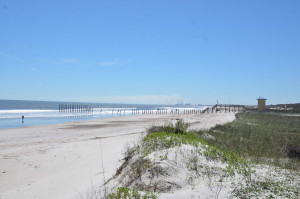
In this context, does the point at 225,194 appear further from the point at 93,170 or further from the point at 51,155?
the point at 51,155

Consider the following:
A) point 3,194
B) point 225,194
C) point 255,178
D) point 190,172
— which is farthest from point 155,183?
point 3,194

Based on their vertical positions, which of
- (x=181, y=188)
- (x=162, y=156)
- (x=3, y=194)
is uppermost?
(x=162, y=156)

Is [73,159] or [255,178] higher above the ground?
[255,178]

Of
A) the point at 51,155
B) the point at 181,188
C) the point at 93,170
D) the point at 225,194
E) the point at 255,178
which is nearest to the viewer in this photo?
the point at 225,194

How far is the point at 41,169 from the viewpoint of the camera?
25.3ft

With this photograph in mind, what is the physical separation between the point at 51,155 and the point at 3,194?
3900 mm

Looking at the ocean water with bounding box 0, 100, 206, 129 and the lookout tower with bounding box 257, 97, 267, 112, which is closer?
the ocean water with bounding box 0, 100, 206, 129

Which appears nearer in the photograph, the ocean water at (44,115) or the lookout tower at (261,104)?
the ocean water at (44,115)

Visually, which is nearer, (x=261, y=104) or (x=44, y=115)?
(x=261, y=104)

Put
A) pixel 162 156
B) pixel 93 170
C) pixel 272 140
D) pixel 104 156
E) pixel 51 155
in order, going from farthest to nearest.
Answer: pixel 272 140 → pixel 51 155 → pixel 104 156 → pixel 93 170 → pixel 162 156

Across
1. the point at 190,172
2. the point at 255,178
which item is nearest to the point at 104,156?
the point at 190,172

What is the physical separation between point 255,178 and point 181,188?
1674 millimetres

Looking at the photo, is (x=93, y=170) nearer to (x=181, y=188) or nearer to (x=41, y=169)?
(x=41, y=169)

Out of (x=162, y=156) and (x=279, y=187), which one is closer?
(x=279, y=187)
